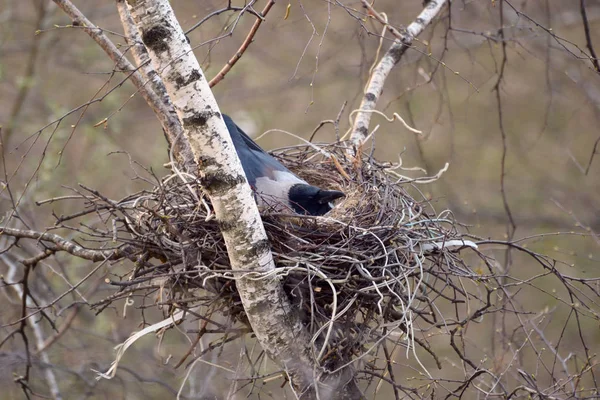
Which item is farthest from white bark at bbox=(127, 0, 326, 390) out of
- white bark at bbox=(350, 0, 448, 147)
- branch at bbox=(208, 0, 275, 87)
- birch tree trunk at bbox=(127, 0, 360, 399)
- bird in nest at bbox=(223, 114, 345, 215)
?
white bark at bbox=(350, 0, 448, 147)

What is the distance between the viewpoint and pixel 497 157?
1047 cm

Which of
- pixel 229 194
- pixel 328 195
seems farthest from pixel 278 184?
pixel 229 194

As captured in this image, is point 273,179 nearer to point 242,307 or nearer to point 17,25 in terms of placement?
point 242,307

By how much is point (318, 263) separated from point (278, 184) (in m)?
0.99

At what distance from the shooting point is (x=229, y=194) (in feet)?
8.70

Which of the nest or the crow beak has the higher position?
the crow beak

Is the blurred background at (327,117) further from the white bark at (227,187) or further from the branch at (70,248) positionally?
the white bark at (227,187)

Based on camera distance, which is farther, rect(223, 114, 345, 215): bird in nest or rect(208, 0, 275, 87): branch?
rect(223, 114, 345, 215): bird in nest

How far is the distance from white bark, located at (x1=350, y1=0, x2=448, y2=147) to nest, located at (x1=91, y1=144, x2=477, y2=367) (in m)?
0.93

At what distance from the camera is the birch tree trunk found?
2453 millimetres

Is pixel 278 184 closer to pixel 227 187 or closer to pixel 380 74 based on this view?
pixel 380 74

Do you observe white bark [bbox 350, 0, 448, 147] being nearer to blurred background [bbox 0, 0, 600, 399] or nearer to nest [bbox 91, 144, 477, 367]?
nest [bbox 91, 144, 477, 367]

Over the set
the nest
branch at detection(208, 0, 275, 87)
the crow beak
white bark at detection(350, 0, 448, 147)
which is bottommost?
the nest

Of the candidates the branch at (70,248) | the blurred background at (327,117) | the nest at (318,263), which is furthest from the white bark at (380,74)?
the branch at (70,248)
